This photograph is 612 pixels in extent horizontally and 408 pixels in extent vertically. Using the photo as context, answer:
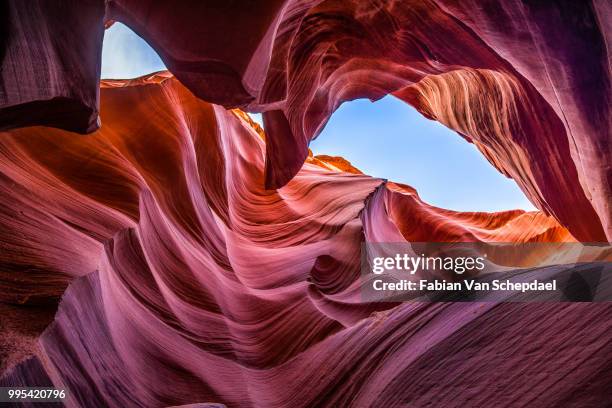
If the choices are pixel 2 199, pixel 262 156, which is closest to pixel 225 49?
pixel 2 199

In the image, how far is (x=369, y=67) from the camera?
4199 mm

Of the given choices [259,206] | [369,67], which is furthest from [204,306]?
[369,67]

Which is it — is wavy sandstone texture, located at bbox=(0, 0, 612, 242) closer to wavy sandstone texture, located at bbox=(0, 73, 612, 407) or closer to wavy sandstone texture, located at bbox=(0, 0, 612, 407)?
wavy sandstone texture, located at bbox=(0, 0, 612, 407)

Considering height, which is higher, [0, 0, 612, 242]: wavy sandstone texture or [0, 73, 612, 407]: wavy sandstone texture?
[0, 0, 612, 242]: wavy sandstone texture

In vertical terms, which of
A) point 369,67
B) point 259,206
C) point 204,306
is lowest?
point 204,306

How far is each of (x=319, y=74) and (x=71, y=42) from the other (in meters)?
2.43

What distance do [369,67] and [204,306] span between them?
98.2 inches

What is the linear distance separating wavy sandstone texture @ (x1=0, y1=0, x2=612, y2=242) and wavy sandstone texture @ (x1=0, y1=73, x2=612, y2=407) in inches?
26.1

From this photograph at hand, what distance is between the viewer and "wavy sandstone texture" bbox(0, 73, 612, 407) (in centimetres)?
181

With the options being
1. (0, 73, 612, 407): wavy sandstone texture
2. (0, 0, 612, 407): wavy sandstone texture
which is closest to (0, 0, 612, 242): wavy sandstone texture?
(0, 0, 612, 407): wavy sandstone texture

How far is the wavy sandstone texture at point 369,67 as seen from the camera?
1.80m

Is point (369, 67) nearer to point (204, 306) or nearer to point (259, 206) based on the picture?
point (259, 206)

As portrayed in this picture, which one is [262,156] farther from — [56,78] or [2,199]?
[56,78]

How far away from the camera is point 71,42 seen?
6.05 ft
